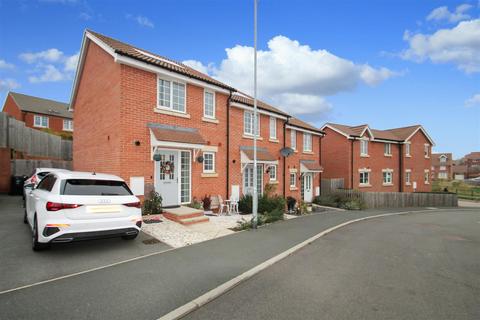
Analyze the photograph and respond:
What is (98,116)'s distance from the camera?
11.4 m

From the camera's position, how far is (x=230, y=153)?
1347 cm

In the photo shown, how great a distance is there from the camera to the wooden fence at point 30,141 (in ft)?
47.3

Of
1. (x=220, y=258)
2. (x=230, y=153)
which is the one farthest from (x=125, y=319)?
(x=230, y=153)

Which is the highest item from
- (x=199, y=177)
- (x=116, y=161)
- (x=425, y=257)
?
(x=116, y=161)

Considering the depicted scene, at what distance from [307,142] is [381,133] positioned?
43.2ft

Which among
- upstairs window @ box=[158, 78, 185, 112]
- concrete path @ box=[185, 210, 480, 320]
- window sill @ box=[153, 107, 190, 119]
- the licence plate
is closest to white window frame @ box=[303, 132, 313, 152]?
window sill @ box=[153, 107, 190, 119]

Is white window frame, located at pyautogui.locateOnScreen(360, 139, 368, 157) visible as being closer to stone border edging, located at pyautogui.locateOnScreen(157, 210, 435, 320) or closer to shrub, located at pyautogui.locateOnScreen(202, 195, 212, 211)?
shrub, located at pyautogui.locateOnScreen(202, 195, 212, 211)

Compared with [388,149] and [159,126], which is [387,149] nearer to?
[388,149]

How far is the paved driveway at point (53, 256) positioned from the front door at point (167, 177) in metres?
3.35

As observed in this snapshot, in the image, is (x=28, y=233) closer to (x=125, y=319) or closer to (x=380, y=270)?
(x=125, y=319)

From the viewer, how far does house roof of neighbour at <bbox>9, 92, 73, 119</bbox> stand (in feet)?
106

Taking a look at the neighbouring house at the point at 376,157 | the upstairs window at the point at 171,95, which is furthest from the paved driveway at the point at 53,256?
the neighbouring house at the point at 376,157

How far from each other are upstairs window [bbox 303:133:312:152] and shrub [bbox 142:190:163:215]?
13.6 m

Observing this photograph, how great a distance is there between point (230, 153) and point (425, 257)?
30.4 feet
